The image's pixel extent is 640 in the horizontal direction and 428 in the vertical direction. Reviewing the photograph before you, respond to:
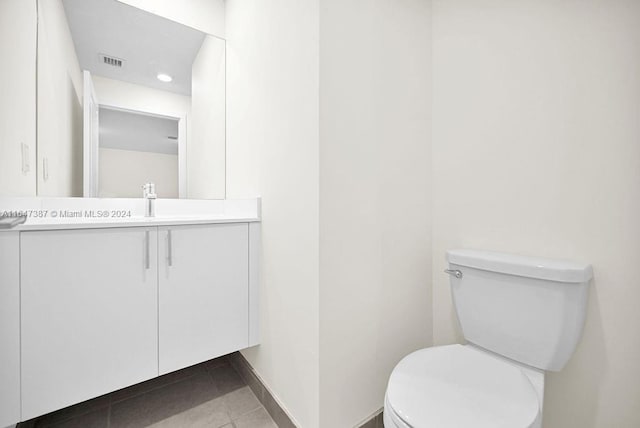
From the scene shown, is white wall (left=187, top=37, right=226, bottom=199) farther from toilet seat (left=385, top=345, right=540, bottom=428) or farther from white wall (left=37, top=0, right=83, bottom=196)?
toilet seat (left=385, top=345, right=540, bottom=428)

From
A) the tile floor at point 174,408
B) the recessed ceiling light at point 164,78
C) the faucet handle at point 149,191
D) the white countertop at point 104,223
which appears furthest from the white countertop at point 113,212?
the tile floor at point 174,408

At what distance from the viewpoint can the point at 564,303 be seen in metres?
0.92

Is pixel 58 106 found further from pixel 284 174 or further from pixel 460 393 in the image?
pixel 460 393

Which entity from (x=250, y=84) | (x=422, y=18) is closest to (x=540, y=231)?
(x=422, y=18)

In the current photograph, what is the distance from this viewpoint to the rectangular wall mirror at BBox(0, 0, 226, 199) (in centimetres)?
116

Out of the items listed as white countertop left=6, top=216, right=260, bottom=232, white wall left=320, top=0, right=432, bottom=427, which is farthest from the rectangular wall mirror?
white wall left=320, top=0, right=432, bottom=427

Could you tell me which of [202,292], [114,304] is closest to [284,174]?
[202,292]

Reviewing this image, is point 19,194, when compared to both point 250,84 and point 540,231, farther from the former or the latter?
point 540,231

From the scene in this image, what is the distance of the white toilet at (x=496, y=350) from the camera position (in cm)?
74

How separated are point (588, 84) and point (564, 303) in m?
0.74

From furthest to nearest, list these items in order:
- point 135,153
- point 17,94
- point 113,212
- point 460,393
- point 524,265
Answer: point 135,153 < point 113,212 < point 17,94 < point 524,265 < point 460,393

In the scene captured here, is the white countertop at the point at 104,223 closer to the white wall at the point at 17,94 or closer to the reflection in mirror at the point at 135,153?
the white wall at the point at 17,94

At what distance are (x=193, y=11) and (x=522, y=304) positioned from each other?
2.19m

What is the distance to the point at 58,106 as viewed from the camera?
128 cm
